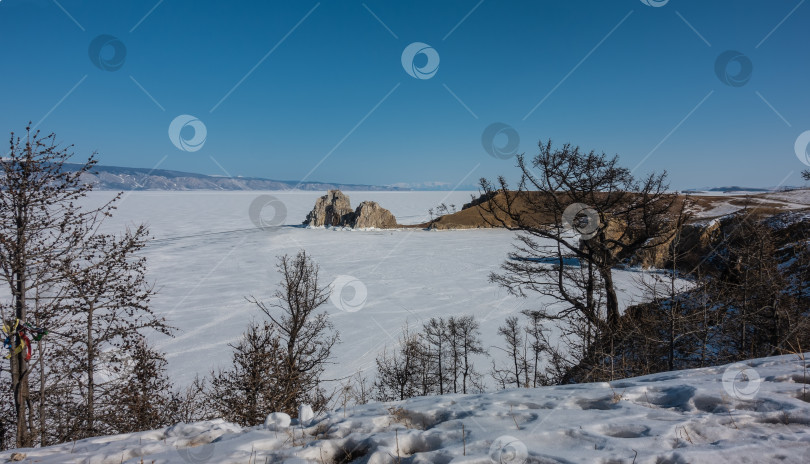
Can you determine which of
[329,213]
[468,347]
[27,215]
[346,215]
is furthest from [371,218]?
[27,215]

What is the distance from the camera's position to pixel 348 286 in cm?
3344

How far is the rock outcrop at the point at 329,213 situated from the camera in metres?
75.9

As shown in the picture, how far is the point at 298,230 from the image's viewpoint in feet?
229

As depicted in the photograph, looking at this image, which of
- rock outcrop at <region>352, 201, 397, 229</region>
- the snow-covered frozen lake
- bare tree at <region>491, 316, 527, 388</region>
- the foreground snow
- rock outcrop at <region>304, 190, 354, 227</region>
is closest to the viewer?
the foreground snow

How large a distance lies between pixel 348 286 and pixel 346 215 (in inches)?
1757

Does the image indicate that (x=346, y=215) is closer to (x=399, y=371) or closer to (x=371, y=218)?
(x=371, y=218)

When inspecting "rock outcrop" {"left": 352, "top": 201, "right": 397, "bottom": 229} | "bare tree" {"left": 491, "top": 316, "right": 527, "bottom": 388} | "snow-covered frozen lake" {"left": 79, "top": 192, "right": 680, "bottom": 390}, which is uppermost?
"rock outcrop" {"left": 352, "top": 201, "right": 397, "bottom": 229}

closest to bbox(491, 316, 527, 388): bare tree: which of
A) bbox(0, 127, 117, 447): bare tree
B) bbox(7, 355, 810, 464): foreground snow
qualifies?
bbox(7, 355, 810, 464): foreground snow

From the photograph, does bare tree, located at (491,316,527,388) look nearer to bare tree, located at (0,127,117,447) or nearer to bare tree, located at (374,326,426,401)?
bare tree, located at (374,326,426,401)

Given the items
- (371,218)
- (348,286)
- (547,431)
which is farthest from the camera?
(371,218)

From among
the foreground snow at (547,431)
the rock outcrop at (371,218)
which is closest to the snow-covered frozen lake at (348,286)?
the rock outcrop at (371,218)

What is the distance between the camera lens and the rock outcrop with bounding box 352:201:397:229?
240ft

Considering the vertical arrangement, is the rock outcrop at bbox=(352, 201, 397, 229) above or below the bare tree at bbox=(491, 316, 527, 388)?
above

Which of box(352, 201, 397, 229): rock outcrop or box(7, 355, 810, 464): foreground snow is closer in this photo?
box(7, 355, 810, 464): foreground snow
